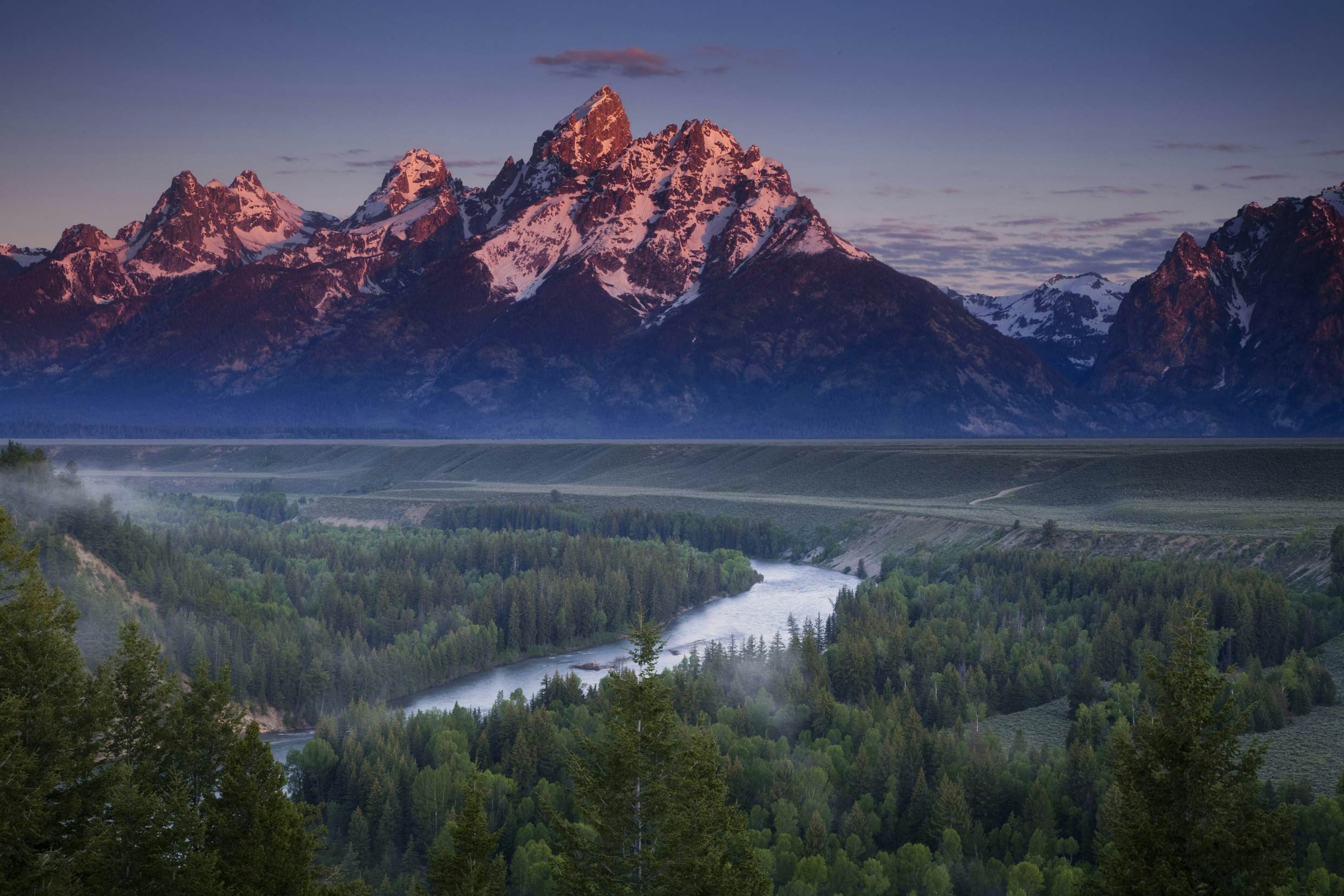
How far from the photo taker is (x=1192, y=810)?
1060 inches

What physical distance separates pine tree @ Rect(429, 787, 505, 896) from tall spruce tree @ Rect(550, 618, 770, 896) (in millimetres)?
1911

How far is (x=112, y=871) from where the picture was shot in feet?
106

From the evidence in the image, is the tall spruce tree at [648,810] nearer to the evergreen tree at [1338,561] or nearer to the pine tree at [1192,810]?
the pine tree at [1192,810]

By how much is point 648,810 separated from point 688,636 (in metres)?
92.9

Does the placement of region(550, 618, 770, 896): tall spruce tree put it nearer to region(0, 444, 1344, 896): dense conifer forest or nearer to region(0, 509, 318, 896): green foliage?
region(0, 444, 1344, 896): dense conifer forest

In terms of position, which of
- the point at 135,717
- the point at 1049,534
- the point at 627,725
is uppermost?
the point at 627,725

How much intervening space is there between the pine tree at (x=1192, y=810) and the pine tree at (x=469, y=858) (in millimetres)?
14728

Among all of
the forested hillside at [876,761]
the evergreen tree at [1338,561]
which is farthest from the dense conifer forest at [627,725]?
the evergreen tree at [1338,561]

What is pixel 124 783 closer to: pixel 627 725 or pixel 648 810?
pixel 627 725

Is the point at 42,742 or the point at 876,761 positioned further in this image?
the point at 876,761

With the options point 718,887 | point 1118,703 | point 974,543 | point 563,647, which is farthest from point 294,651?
point 974,543

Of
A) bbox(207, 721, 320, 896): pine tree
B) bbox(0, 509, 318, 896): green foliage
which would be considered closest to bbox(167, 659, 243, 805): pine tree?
bbox(0, 509, 318, 896): green foliage

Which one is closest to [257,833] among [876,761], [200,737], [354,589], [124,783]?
[124,783]

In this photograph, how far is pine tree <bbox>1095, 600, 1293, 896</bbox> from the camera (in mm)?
26234
